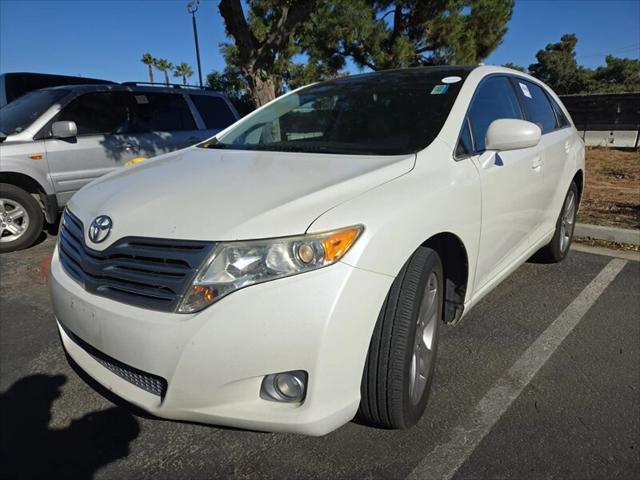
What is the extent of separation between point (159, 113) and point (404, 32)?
43.0ft

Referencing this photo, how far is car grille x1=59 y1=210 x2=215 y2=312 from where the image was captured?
5.34 ft

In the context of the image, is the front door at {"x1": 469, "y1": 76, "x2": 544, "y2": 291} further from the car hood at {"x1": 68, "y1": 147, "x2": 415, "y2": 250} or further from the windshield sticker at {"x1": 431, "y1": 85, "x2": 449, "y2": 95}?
the car hood at {"x1": 68, "y1": 147, "x2": 415, "y2": 250}

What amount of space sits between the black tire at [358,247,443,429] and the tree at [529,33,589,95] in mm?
56142

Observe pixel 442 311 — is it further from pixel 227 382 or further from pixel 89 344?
pixel 89 344

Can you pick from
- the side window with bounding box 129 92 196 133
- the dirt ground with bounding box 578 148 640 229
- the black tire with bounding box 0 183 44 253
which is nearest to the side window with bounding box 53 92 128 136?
the side window with bounding box 129 92 196 133

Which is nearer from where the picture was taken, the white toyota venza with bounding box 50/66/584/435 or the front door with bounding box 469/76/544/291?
the white toyota venza with bounding box 50/66/584/435

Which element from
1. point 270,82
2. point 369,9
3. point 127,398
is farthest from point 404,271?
point 369,9

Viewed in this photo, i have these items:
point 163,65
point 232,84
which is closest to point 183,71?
point 163,65

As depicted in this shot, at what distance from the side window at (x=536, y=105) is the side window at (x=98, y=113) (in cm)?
433

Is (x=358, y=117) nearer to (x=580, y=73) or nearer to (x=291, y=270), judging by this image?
(x=291, y=270)

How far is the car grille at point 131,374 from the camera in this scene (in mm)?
1692

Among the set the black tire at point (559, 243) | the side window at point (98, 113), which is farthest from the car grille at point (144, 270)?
the side window at point (98, 113)

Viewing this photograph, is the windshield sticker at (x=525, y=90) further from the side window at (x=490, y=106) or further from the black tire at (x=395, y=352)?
the black tire at (x=395, y=352)

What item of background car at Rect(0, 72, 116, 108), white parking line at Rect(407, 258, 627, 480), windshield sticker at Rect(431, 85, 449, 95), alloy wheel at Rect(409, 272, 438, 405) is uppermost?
background car at Rect(0, 72, 116, 108)
